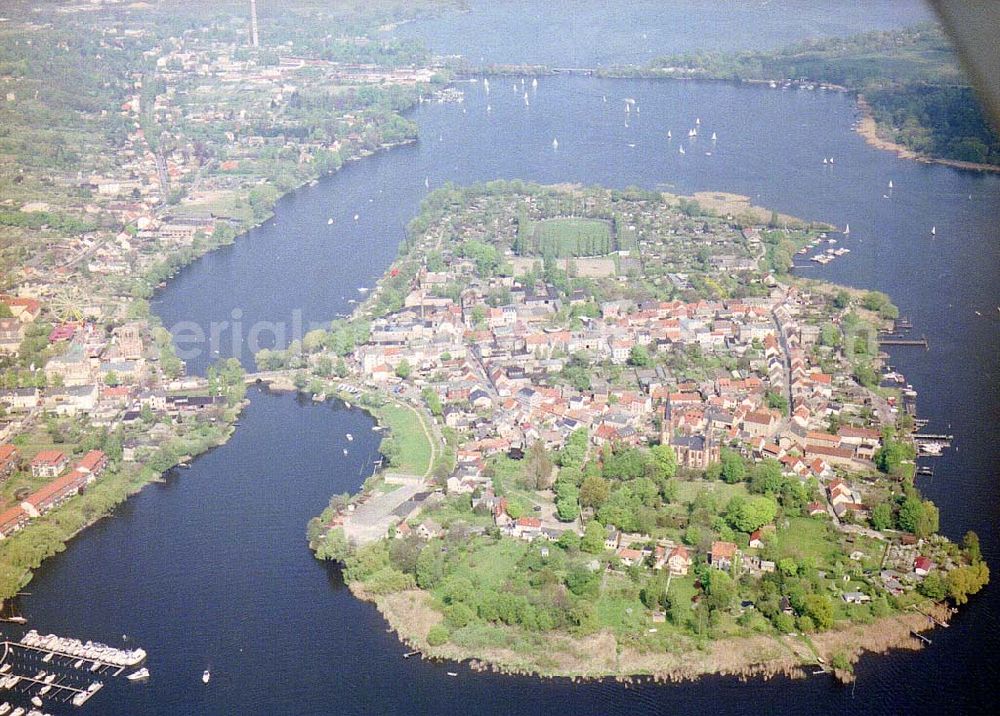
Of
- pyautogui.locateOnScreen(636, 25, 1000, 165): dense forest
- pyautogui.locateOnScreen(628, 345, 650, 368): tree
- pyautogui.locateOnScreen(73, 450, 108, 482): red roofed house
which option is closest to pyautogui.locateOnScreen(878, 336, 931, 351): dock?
pyautogui.locateOnScreen(628, 345, 650, 368): tree

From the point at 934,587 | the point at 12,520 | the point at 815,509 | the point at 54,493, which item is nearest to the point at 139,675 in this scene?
the point at 12,520

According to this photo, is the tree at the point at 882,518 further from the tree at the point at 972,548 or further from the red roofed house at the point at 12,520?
the red roofed house at the point at 12,520

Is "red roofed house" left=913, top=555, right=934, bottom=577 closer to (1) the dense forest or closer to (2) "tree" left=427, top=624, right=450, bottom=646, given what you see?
(2) "tree" left=427, top=624, right=450, bottom=646

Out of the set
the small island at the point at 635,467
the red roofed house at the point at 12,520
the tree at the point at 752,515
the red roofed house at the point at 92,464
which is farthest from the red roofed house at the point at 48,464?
the tree at the point at 752,515

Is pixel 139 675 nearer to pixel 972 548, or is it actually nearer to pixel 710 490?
pixel 710 490

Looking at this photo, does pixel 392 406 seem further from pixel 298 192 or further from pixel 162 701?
pixel 298 192

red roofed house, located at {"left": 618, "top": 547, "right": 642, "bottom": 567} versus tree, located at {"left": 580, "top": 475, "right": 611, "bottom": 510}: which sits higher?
tree, located at {"left": 580, "top": 475, "right": 611, "bottom": 510}

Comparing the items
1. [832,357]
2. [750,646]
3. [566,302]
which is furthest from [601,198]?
[750,646]

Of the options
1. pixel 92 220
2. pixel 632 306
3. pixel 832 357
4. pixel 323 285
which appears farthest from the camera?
pixel 92 220
